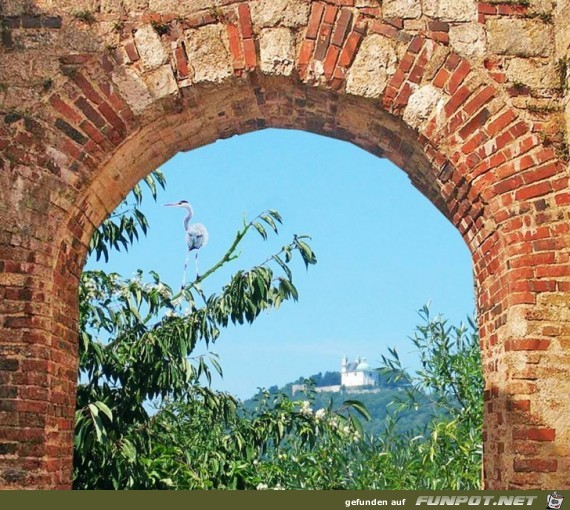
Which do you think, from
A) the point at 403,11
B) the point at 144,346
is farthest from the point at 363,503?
the point at 144,346

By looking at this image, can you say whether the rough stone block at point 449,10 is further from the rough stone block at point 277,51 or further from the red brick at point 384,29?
the rough stone block at point 277,51

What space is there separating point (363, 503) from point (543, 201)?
178cm

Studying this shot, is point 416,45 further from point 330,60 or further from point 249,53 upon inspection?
point 249,53

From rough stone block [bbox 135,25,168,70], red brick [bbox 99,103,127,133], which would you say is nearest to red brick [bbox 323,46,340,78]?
rough stone block [bbox 135,25,168,70]

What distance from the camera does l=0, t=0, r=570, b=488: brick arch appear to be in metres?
4.59

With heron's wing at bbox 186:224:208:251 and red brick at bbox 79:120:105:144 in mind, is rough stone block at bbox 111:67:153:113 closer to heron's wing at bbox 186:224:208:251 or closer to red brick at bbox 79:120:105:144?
red brick at bbox 79:120:105:144

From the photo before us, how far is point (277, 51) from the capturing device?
4.88 m

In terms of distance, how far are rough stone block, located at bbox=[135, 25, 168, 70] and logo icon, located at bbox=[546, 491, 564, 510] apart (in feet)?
9.62

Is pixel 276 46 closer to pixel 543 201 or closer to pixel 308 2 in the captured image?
pixel 308 2

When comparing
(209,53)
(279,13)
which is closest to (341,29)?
(279,13)

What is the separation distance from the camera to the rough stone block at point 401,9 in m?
4.93

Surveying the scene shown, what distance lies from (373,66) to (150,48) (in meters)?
1.19

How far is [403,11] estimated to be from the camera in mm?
4938

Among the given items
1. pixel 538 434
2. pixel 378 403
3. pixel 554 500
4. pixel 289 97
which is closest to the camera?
pixel 554 500
